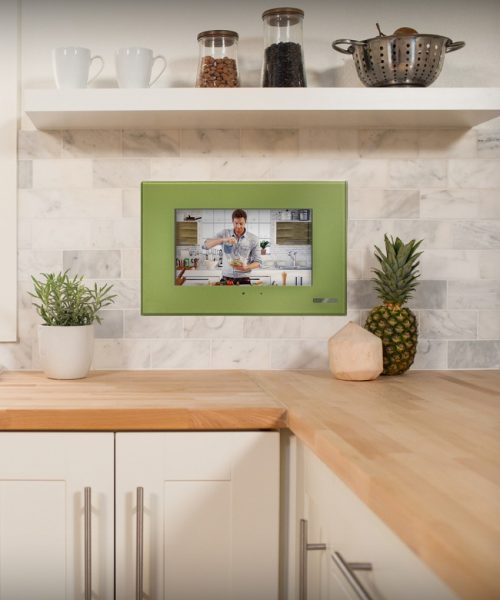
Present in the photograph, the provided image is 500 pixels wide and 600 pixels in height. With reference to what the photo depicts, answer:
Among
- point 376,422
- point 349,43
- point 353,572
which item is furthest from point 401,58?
point 353,572

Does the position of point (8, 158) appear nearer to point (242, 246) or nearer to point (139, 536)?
point (242, 246)

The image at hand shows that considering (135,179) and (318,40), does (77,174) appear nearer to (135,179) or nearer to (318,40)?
(135,179)

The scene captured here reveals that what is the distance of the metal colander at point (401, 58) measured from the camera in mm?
1896

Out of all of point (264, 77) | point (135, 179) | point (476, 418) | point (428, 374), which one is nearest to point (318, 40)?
point (264, 77)

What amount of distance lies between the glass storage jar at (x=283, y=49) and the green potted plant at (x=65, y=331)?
0.73 metres

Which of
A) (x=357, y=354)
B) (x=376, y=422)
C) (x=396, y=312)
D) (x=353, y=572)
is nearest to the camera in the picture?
(x=353, y=572)

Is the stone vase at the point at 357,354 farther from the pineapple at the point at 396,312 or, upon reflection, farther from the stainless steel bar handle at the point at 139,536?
the stainless steel bar handle at the point at 139,536

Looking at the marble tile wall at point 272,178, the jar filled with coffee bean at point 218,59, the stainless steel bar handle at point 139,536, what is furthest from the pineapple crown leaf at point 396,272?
the stainless steel bar handle at point 139,536

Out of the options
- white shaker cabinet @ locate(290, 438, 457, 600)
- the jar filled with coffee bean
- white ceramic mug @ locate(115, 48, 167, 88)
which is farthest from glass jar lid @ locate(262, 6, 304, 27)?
white shaker cabinet @ locate(290, 438, 457, 600)

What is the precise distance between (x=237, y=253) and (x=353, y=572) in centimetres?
120

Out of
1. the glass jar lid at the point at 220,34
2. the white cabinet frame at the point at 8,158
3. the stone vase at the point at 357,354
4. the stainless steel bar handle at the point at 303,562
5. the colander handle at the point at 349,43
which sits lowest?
the stainless steel bar handle at the point at 303,562

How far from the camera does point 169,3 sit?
7.12 feet

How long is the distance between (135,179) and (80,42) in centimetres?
41

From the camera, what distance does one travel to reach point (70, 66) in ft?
6.48
